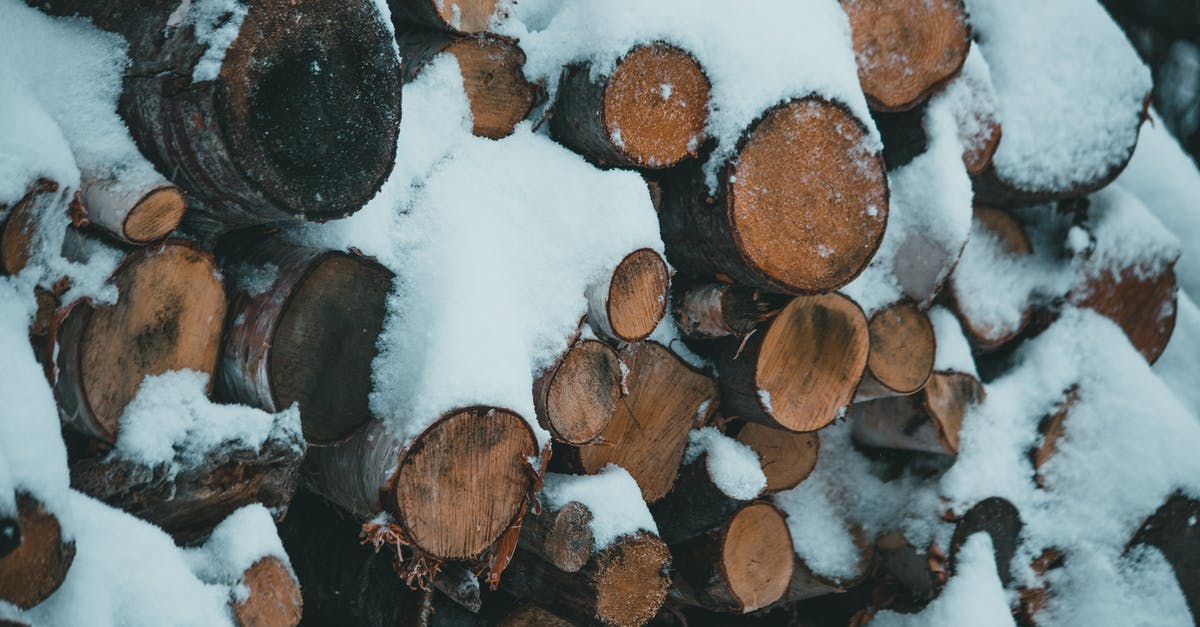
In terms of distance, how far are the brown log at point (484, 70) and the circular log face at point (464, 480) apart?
Answer: 619 millimetres

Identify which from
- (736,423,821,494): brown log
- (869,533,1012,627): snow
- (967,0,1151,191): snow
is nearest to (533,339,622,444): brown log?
(736,423,821,494): brown log

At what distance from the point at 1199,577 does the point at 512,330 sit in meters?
2.17

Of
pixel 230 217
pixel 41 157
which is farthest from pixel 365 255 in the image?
pixel 41 157

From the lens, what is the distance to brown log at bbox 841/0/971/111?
2.01m

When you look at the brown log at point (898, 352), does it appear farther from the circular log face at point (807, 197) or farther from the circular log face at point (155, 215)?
the circular log face at point (155, 215)

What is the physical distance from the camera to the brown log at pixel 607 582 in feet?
5.31

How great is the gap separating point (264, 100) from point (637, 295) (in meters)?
0.73

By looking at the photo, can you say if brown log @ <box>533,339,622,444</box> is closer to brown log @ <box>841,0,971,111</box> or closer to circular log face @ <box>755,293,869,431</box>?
circular log face @ <box>755,293,869,431</box>

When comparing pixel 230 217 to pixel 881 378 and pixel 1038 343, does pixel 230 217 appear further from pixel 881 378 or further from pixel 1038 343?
pixel 1038 343

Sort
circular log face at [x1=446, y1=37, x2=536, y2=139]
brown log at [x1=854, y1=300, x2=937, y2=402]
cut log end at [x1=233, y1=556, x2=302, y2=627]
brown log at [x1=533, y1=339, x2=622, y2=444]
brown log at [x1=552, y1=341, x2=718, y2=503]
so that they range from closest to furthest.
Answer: cut log end at [x1=233, y1=556, x2=302, y2=627] → brown log at [x1=533, y1=339, x2=622, y2=444] → circular log face at [x1=446, y1=37, x2=536, y2=139] → brown log at [x1=552, y1=341, x2=718, y2=503] → brown log at [x1=854, y1=300, x2=937, y2=402]

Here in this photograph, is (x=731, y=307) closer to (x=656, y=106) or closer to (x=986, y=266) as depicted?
(x=656, y=106)

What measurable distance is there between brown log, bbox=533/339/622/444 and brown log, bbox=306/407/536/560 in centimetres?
13

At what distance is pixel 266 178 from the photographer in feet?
3.96

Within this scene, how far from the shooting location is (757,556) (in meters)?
1.98
